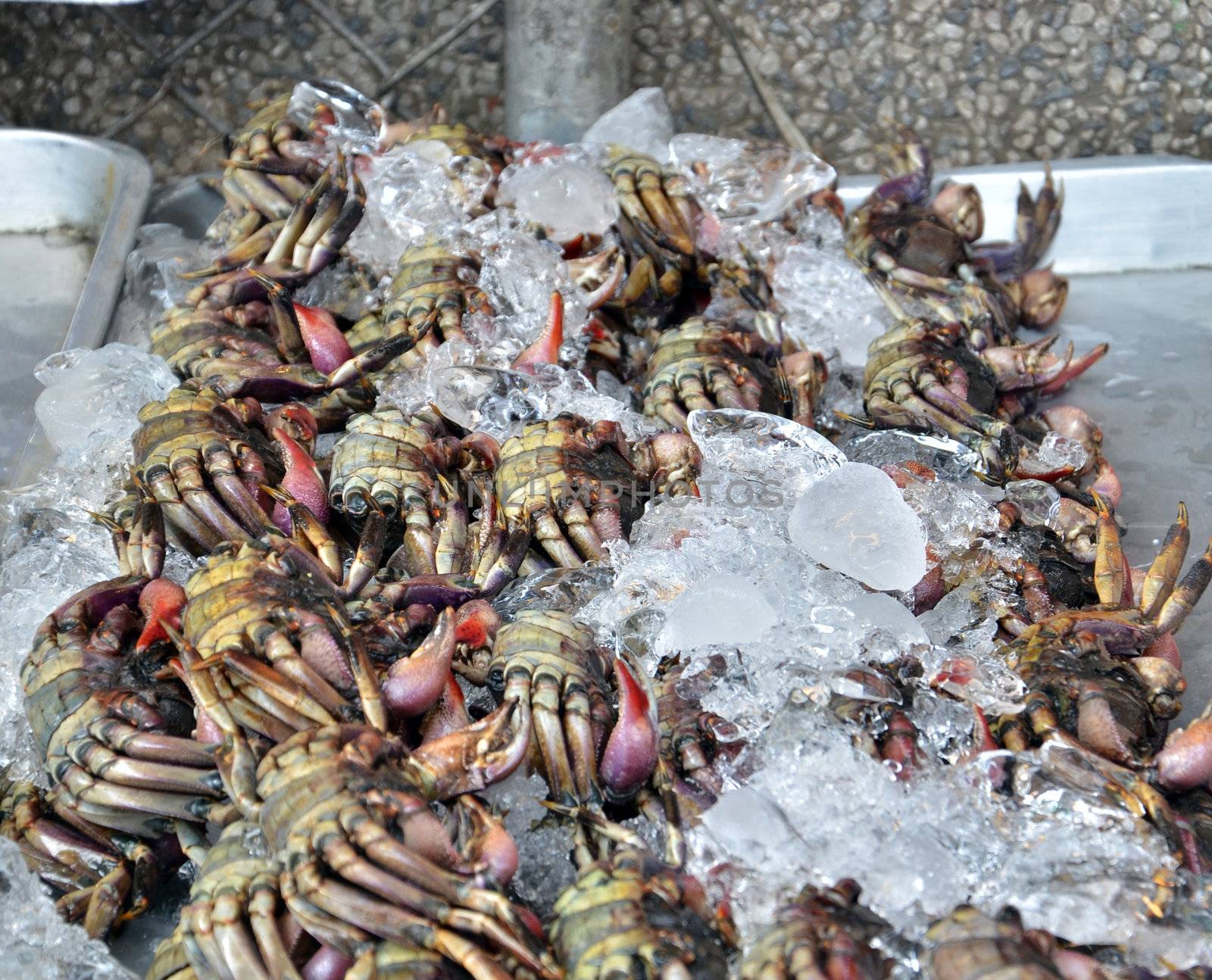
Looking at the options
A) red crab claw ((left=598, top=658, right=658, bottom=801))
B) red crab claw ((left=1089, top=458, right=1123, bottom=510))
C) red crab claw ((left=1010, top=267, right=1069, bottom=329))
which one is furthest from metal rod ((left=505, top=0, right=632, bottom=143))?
red crab claw ((left=598, top=658, right=658, bottom=801))

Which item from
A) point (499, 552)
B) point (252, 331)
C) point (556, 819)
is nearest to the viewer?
point (556, 819)

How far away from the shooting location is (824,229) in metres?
3.39

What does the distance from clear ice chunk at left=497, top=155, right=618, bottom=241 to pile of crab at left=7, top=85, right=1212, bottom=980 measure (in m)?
0.05

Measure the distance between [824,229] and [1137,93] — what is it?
1.62 meters

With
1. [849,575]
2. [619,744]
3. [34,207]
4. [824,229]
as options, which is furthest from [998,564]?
Answer: [34,207]

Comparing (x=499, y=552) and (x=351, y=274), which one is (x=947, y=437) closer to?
(x=499, y=552)

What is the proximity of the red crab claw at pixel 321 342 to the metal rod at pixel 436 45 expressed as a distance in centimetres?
190

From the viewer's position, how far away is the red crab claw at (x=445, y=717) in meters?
1.76

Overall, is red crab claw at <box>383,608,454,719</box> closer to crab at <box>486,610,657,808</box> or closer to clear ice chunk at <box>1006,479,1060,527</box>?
crab at <box>486,610,657,808</box>

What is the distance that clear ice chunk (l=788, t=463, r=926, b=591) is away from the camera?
6.44ft

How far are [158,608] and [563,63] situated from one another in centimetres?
252

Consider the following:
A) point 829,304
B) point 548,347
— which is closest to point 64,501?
point 548,347

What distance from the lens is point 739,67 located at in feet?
14.2

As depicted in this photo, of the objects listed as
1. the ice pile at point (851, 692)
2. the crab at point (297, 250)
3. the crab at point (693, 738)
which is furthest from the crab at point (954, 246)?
the crab at point (693, 738)
